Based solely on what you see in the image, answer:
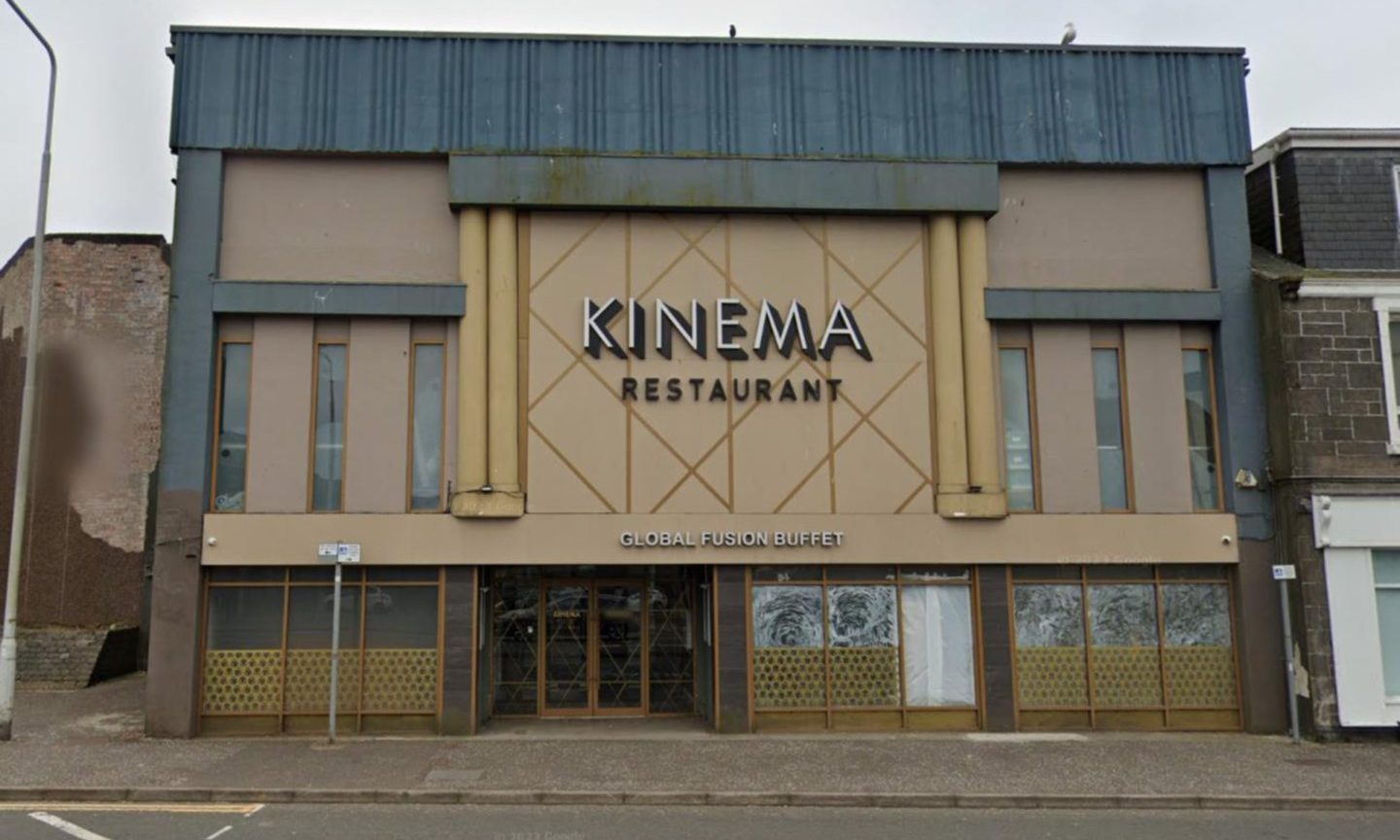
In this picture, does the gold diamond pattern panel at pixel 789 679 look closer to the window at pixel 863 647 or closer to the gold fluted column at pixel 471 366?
the window at pixel 863 647

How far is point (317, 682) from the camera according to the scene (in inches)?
592

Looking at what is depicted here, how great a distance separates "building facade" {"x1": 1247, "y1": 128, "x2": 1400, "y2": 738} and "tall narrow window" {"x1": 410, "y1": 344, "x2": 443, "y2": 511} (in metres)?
12.1

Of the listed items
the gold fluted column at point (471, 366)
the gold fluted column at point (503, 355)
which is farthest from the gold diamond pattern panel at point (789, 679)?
the gold fluted column at point (471, 366)

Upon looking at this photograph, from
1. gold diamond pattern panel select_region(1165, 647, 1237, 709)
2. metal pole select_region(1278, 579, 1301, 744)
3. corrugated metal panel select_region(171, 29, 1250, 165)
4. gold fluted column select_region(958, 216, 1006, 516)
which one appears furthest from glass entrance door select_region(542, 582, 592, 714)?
metal pole select_region(1278, 579, 1301, 744)

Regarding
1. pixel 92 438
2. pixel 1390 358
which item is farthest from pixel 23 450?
pixel 1390 358

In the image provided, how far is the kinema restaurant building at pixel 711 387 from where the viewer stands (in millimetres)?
15258

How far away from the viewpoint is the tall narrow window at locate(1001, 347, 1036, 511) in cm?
1603

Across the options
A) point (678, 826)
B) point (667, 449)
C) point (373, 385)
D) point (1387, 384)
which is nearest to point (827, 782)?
point (678, 826)

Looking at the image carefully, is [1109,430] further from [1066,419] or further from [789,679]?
[789,679]

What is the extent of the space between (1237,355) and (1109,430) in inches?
85.2

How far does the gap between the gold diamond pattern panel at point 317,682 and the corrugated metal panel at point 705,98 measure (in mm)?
7271

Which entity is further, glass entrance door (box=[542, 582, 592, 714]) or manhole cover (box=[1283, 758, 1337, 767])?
glass entrance door (box=[542, 582, 592, 714])

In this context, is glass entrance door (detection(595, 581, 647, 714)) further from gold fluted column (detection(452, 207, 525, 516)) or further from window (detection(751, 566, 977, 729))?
gold fluted column (detection(452, 207, 525, 516))

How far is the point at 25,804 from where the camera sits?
36.1 feet
